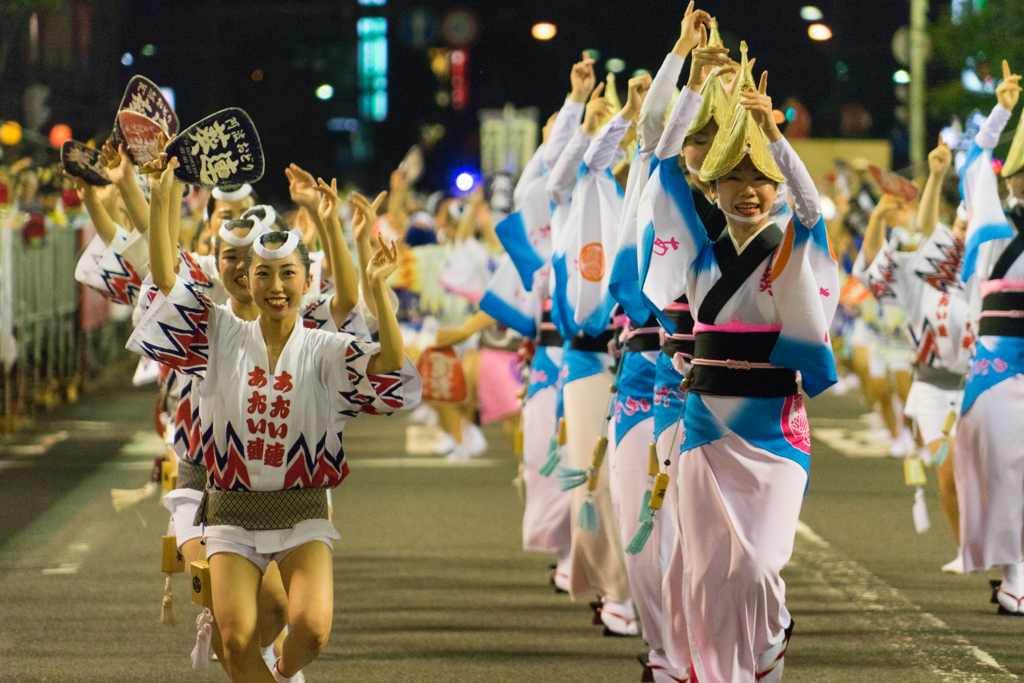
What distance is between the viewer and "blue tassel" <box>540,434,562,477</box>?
691cm

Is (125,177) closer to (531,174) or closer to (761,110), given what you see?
(761,110)

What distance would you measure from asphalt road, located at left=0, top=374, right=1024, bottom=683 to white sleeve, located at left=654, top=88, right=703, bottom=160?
2117 mm

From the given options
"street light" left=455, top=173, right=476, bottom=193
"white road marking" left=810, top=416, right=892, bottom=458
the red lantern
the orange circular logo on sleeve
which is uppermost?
the red lantern

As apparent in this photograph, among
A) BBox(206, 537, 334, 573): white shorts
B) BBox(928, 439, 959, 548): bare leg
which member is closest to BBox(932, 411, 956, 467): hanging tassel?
BBox(928, 439, 959, 548): bare leg

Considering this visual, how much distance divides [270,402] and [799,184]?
75.6 inches

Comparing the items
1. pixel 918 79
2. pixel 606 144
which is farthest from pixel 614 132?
pixel 918 79

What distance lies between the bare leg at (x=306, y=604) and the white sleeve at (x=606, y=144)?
2541 mm

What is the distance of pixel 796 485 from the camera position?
16.0ft

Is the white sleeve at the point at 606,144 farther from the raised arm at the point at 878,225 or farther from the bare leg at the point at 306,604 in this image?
the bare leg at the point at 306,604

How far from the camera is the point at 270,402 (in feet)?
15.1

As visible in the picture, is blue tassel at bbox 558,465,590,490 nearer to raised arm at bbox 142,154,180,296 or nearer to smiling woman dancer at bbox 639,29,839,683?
smiling woman dancer at bbox 639,29,839,683

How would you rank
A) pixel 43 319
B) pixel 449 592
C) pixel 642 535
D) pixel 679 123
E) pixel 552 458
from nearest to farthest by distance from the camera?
pixel 679 123 → pixel 642 535 → pixel 552 458 → pixel 449 592 → pixel 43 319

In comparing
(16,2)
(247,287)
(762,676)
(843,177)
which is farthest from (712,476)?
(843,177)

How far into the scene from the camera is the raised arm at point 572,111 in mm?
6934
